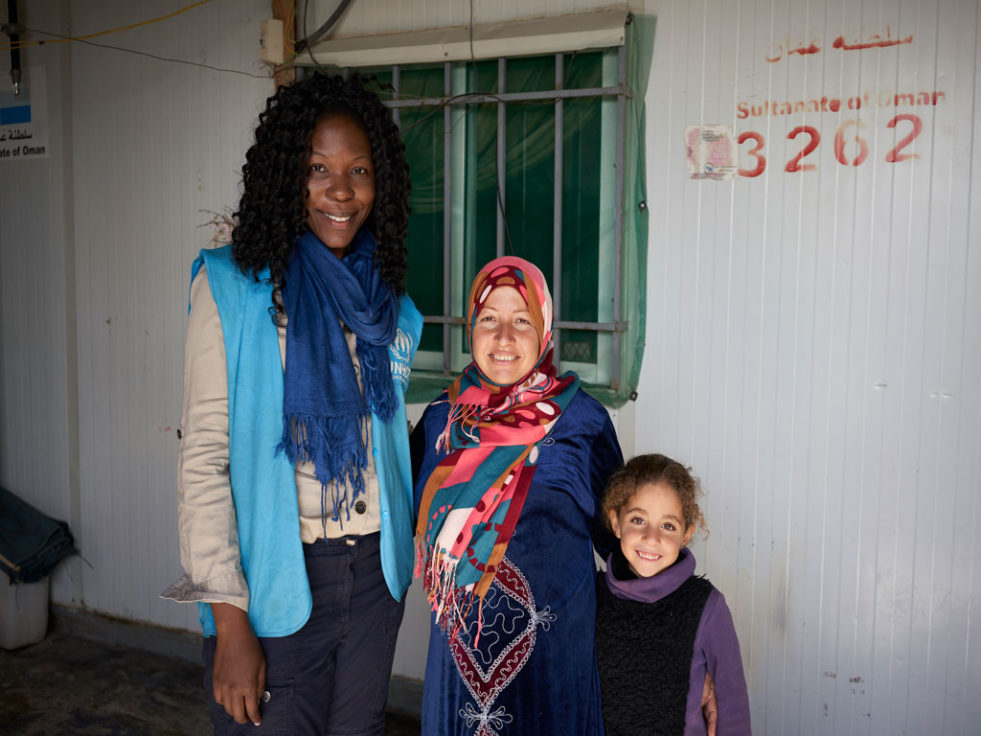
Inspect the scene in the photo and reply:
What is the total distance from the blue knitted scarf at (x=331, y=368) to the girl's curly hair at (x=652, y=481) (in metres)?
0.53

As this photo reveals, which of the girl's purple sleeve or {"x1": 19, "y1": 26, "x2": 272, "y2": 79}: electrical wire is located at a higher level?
{"x1": 19, "y1": 26, "x2": 272, "y2": 79}: electrical wire

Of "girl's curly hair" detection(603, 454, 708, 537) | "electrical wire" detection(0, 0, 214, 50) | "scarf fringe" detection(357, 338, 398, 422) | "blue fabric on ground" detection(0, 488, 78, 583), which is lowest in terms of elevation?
"blue fabric on ground" detection(0, 488, 78, 583)

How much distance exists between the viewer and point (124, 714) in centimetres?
334

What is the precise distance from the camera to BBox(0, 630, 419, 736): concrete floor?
3.23m

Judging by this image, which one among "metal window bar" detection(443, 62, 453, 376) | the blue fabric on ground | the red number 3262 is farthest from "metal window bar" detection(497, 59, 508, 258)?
the blue fabric on ground

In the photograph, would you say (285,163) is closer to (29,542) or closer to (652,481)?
(652,481)

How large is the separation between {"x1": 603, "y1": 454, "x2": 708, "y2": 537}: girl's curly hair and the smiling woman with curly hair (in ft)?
1.54

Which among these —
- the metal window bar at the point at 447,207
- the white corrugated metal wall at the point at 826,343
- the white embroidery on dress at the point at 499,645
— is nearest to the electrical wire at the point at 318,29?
the white corrugated metal wall at the point at 826,343

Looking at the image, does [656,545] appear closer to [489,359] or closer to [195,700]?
[489,359]

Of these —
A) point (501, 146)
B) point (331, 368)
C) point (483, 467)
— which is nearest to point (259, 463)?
point (331, 368)

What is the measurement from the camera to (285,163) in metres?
1.67

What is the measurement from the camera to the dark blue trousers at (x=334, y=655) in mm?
1611

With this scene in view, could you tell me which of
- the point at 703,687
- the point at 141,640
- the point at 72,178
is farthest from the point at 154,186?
the point at 703,687

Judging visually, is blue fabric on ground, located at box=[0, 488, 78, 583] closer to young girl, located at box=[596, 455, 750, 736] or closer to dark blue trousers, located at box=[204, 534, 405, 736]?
dark blue trousers, located at box=[204, 534, 405, 736]
